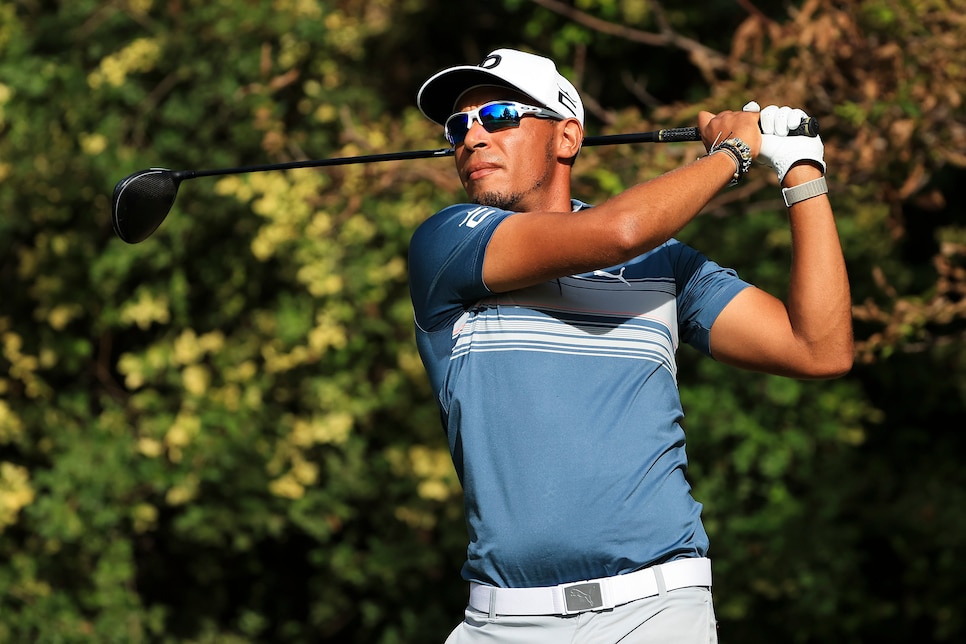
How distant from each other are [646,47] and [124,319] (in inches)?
141

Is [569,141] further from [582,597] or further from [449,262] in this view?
[582,597]

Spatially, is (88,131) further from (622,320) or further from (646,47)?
(622,320)

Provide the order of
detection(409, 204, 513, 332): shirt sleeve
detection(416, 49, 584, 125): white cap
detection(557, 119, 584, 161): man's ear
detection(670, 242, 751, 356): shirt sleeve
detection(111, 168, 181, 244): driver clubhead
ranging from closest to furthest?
1. detection(409, 204, 513, 332): shirt sleeve
2. detection(670, 242, 751, 356): shirt sleeve
3. detection(416, 49, 584, 125): white cap
4. detection(557, 119, 584, 161): man's ear
5. detection(111, 168, 181, 244): driver clubhead

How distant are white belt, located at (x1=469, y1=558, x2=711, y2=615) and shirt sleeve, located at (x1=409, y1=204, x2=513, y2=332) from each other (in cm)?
→ 63

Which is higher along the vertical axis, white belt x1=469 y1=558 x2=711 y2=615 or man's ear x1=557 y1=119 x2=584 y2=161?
man's ear x1=557 y1=119 x2=584 y2=161

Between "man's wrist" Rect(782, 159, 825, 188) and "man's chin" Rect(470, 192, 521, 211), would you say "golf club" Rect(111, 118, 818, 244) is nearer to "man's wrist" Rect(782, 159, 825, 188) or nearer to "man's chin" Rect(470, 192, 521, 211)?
"man's chin" Rect(470, 192, 521, 211)

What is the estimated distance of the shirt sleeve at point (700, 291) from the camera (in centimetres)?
313

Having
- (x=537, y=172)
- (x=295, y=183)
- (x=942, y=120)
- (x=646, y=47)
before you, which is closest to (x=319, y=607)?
(x=295, y=183)

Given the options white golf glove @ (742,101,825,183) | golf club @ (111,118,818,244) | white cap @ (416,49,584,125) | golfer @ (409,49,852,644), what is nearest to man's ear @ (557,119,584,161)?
white cap @ (416,49,584,125)

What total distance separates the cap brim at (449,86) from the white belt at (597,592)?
1.21m

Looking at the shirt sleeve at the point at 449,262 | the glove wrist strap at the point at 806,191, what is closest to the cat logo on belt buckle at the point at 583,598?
the shirt sleeve at the point at 449,262

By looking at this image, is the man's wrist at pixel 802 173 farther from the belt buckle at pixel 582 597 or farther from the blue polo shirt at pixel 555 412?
the belt buckle at pixel 582 597

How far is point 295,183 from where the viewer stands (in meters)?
6.81

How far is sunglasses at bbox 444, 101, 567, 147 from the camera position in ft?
10.6
